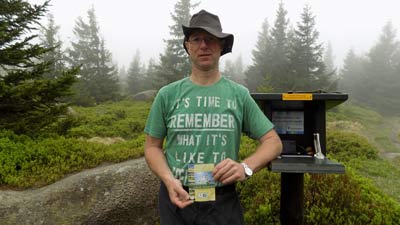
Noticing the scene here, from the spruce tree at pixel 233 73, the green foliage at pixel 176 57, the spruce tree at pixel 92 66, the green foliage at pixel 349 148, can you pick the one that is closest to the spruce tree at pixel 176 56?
the green foliage at pixel 176 57

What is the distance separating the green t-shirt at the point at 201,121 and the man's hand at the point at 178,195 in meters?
0.15

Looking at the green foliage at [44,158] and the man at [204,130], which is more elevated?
the man at [204,130]

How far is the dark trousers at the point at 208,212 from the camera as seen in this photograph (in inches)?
86.3

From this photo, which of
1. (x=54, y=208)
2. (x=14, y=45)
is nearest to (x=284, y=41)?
(x=14, y=45)

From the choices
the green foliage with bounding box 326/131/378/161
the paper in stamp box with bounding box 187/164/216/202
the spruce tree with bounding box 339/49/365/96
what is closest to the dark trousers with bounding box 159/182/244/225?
the paper in stamp box with bounding box 187/164/216/202

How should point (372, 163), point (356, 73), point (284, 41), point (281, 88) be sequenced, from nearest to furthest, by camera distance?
point (372, 163)
point (281, 88)
point (284, 41)
point (356, 73)

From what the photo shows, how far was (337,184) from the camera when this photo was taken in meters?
5.27

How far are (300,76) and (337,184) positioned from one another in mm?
26304

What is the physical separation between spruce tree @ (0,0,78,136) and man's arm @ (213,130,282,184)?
288 inches

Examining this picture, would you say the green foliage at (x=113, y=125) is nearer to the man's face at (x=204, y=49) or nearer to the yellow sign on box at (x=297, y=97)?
the yellow sign on box at (x=297, y=97)

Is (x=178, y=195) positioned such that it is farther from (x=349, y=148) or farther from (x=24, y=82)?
(x=349, y=148)

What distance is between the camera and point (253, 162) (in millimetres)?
2195

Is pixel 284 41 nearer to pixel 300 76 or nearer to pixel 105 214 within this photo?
pixel 300 76

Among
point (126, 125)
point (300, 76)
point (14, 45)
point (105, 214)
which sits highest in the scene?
point (300, 76)
